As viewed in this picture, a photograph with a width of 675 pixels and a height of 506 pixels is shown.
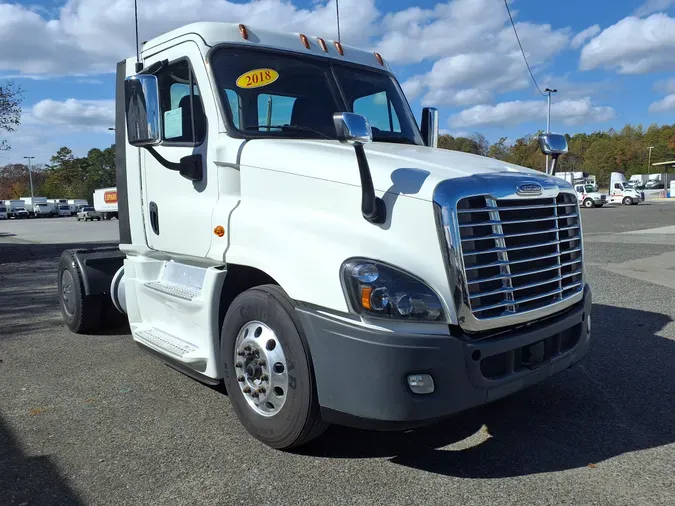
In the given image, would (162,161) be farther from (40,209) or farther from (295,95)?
(40,209)

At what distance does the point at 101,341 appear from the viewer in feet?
20.9

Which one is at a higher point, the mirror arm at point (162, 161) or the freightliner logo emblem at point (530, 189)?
the mirror arm at point (162, 161)

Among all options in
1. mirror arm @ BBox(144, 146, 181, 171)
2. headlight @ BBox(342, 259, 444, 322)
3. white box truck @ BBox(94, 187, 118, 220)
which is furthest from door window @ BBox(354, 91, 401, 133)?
white box truck @ BBox(94, 187, 118, 220)

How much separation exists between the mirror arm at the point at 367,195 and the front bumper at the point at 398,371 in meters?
0.58

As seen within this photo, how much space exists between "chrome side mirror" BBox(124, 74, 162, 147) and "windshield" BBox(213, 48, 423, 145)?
47cm

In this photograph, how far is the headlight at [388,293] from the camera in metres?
2.97

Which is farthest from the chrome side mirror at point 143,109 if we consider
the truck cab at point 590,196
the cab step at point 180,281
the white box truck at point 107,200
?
the truck cab at point 590,196

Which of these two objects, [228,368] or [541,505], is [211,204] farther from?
[541,505]

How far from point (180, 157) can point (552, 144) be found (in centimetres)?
274

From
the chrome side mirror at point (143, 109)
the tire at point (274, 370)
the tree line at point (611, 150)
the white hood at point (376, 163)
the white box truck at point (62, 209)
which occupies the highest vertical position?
the tree line at point (611, 150)

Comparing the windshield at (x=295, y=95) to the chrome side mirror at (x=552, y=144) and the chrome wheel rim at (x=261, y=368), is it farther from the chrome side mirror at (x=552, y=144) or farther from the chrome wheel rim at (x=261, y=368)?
the chrome wheel rim at (x=261, y=368)

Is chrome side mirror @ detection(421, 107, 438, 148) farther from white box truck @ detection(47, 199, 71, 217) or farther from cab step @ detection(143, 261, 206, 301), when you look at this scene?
white box truck @ detection(47, 199, 71, 217)

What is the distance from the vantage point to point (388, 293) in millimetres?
2971

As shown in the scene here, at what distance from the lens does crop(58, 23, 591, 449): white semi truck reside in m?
3.00
